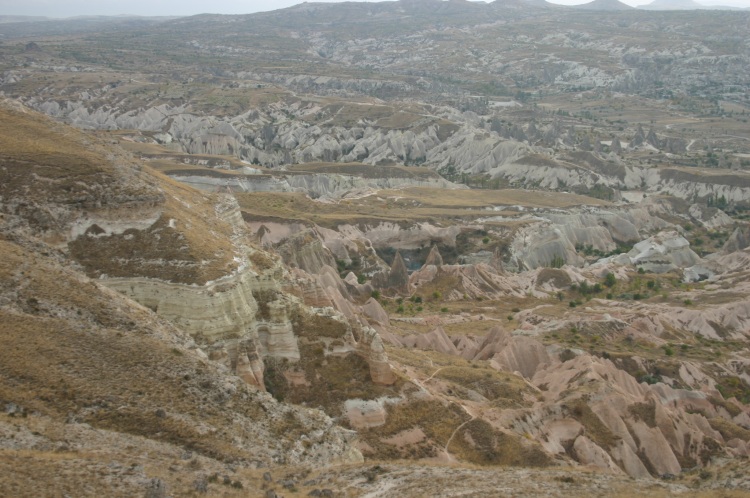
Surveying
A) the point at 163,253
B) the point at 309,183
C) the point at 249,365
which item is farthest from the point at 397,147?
the point at 249,365

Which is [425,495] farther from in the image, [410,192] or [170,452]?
[410,192]

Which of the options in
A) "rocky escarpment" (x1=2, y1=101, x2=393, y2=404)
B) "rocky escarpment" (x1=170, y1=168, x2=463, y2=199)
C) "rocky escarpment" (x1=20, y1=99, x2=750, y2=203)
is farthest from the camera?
"rocky escarpment" (x1=20, y1=99, x2=750, y2=203)

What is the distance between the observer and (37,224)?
2758 centimetres

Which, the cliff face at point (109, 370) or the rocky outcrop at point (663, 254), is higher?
the cliff face at point (109, 370)

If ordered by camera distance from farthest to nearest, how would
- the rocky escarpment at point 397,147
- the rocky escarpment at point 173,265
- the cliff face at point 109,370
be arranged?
the rocky escarpment at point 397,147, the rocky escarpment at point 173,265, the cliff face at point 109,370

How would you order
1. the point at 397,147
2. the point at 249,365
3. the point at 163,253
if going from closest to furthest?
the point at 249,365 < the point at 163,253 < the point at 397,147

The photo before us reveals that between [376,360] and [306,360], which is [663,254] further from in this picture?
[306,360]

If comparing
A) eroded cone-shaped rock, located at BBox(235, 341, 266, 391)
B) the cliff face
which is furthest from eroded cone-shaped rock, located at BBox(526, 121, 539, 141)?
eroded cone-shaped rock, located at BBox(235, 341, 266, 391)

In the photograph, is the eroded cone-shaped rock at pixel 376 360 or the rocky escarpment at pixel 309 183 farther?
the rocky escarpment at pixel 309 183

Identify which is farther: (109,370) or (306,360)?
(306,360)

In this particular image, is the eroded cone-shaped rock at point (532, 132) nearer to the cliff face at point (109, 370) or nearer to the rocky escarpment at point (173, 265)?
the rocky escarpment at point (173, 265)

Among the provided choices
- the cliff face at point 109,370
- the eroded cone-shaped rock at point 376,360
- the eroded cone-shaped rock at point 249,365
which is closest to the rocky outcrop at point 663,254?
the eroded cone-shaped rock at point 376,360

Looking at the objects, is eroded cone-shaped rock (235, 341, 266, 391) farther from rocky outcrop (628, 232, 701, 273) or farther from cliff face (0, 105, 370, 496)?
rocky outcrop (628, 232, 701, 273)

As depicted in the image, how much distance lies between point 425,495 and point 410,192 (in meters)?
102
